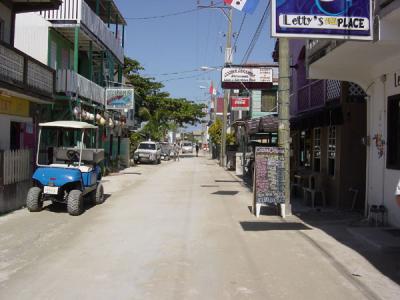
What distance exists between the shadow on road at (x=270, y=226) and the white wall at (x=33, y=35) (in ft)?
45.2

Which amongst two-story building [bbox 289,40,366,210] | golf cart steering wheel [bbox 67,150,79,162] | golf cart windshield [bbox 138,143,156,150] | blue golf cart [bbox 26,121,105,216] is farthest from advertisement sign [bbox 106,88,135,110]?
golf cart windshield [bbox 138,143,156,150]

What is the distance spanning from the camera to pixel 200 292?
6.19 metres

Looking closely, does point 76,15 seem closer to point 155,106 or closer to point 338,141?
point 338,141

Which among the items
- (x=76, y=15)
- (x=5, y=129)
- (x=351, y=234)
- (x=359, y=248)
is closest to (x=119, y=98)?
(x=76, y=15)

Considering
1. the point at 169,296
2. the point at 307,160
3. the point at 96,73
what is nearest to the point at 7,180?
the point at 169,296

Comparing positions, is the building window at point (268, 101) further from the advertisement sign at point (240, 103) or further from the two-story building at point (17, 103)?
the two-story building at point (17, 103)

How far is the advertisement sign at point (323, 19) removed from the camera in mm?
8812

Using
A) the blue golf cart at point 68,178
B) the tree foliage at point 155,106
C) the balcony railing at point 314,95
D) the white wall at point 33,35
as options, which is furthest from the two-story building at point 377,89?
the tree foliage at point 155,106

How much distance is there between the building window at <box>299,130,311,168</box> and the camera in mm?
18547

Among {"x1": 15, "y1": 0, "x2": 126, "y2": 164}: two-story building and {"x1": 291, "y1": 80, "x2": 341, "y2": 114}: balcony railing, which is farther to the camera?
{"x1": 15, "y1": 0, "x2": 126, "y2": 164}: two-story building

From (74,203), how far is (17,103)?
467cm

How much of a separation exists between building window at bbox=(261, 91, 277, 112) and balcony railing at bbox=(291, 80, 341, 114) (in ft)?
53.8

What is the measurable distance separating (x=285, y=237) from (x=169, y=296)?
454 cm

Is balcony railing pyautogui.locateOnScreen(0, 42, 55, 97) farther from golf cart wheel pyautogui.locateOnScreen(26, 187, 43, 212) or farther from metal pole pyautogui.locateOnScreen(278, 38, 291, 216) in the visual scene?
metal pole pyautogui.locateOnScreen(278, 38, 291, 216)
